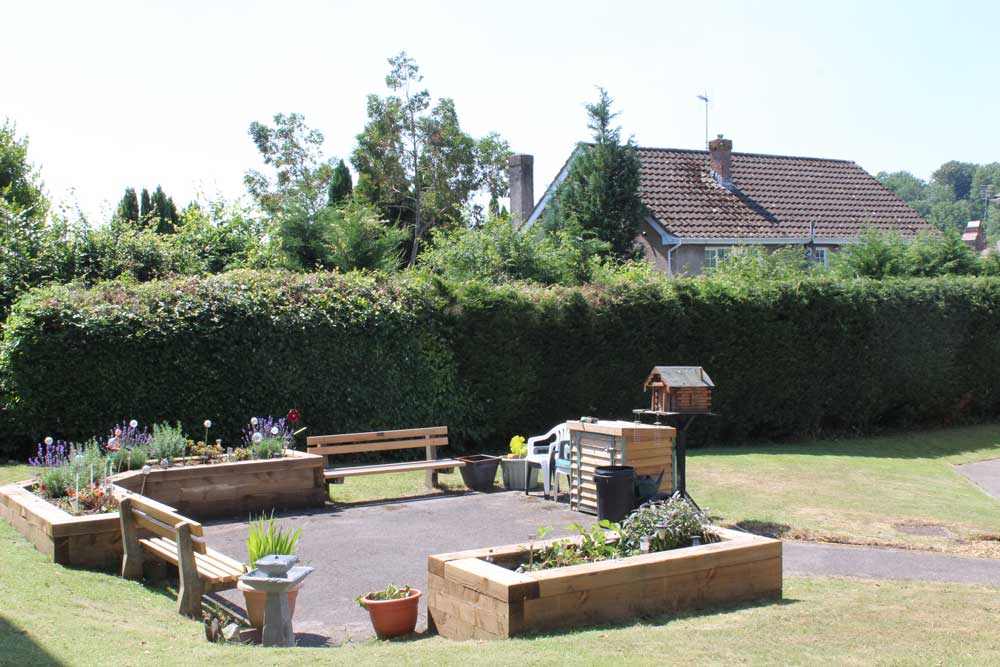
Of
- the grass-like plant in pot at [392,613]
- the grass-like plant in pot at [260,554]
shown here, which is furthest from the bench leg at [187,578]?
the grass-like plant in pot at [392,613]

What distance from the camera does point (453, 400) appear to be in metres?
16.6

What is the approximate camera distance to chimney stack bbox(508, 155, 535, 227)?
33500 millimetres

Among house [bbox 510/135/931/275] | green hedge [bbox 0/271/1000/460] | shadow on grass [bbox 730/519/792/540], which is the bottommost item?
shadow on grass [bbox 730/519/792/540]

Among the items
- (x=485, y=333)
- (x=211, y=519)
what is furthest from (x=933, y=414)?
(x=211, y=519)

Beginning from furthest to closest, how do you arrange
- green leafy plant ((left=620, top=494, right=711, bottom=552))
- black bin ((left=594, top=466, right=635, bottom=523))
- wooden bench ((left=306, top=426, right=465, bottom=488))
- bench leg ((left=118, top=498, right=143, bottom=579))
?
wooden bench ((left=306, top=426, right=465, bottom=488)) → black bin ((left=594, top=466, right=635, bottom=523)) → bench leg ((left=118, top=498, right=143, bottom=579)) → green leafy plant ((left=620, top=494, right=711, bottom=552))

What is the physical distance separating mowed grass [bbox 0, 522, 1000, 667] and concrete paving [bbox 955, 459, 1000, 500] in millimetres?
8798

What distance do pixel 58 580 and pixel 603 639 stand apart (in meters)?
4.61

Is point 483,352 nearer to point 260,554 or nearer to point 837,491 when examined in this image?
point 837,491

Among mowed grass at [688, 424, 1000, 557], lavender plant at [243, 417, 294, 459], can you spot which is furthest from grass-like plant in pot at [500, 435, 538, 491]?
lavender plant at [243, 417, 294, 459]

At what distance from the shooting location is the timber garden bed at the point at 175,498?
8375 mm

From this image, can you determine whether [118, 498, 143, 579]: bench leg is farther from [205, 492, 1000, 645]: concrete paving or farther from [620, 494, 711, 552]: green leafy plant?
[620, 494, 711, 552]: green leafy plant

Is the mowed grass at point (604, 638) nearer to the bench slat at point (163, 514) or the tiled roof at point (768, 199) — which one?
the bench slat at point (163, 514)

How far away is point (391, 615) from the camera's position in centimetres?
665

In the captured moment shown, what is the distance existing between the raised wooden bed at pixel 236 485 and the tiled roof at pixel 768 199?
17.0m
